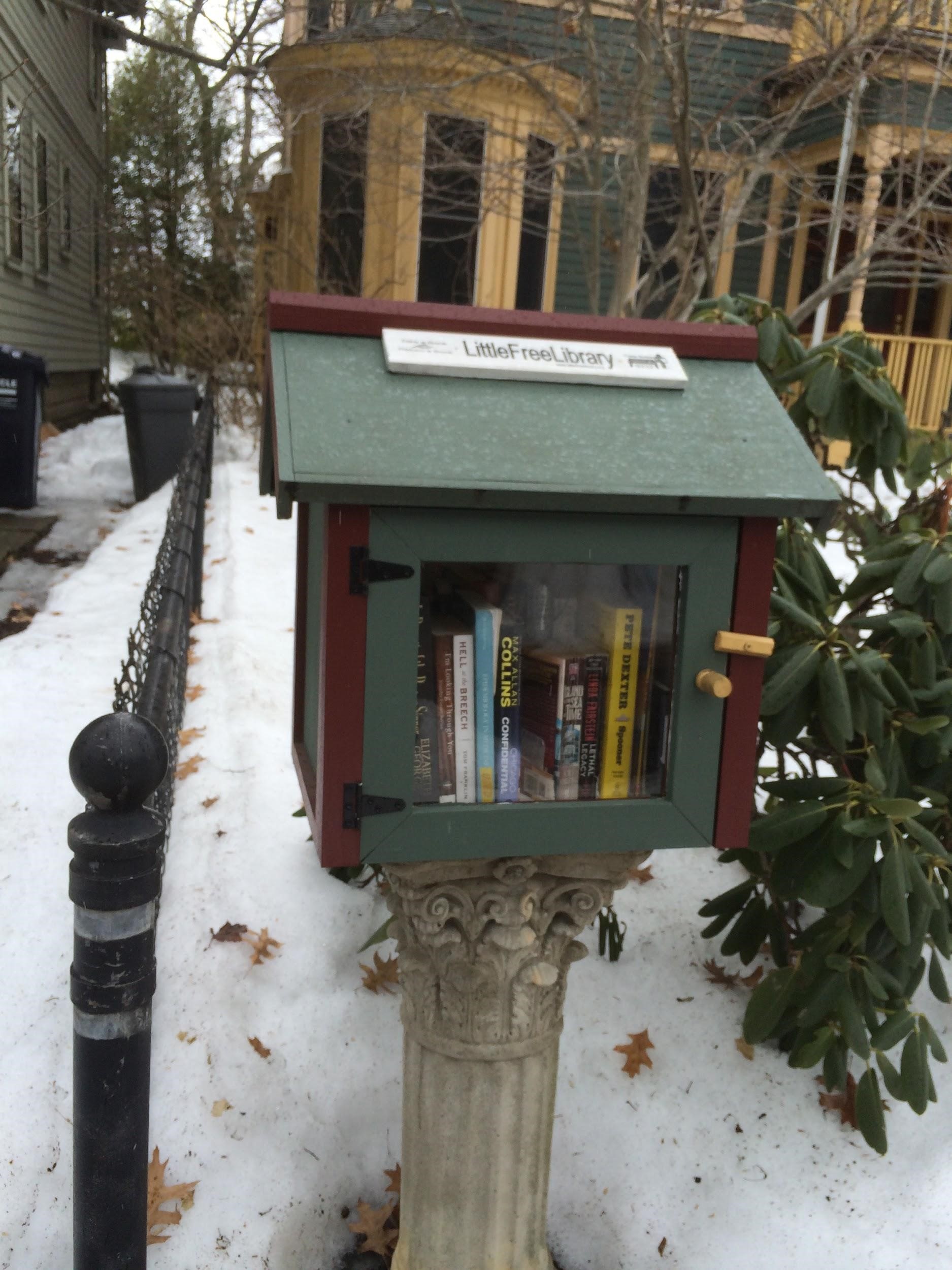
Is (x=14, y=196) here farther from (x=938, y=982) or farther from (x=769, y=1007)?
(x=938, y=982)

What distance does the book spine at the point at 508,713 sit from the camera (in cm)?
199

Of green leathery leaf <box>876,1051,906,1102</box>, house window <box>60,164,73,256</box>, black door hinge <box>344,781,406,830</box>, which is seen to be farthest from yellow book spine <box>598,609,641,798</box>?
house window <box>60,164,73,256</box>

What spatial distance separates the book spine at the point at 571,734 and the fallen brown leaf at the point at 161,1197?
57.3 inches

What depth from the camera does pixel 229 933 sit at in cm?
334

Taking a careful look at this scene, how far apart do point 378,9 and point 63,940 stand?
491 cm

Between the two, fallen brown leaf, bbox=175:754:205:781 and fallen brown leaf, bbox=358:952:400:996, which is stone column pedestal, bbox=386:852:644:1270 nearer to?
fallen brown leaf, bbox=358:952:400:996

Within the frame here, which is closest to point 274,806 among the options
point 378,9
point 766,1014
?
point 766,1014

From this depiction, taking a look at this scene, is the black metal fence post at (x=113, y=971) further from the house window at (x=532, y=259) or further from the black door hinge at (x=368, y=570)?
the house window at (x=532, y=259)

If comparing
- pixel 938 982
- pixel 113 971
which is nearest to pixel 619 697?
pixel 113 971

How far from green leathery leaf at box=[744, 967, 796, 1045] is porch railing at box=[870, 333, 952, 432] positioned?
11.7 meters

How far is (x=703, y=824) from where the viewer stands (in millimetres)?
2049

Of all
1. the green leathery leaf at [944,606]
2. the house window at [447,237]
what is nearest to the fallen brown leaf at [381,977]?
the green leathery leaf at [944,606]

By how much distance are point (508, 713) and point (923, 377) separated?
13.1 meters

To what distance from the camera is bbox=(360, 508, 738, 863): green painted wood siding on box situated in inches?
71.2
